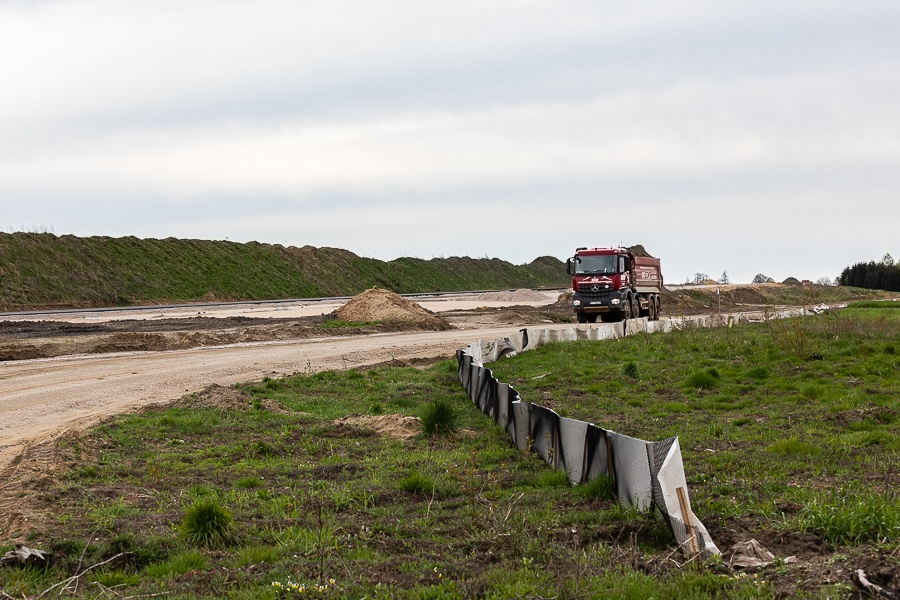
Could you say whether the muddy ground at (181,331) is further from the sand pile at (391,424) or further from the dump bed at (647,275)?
the sand pile at (391,424)


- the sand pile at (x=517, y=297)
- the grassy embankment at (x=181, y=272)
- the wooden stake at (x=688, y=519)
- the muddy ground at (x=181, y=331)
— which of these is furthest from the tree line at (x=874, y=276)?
the wooden stake at (x=688, y=519)

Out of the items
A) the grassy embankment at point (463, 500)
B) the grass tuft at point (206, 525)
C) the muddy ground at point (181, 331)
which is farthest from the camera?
the muddy ground at point (181, 331)

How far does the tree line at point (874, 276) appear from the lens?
11150 centimetres

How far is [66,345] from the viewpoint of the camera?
28141 mm

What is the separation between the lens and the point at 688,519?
621cm

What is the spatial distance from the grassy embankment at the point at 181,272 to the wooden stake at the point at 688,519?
6019 centimetres

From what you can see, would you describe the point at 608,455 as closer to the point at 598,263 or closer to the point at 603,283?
the point at 603,283

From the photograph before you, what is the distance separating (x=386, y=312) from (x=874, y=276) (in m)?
96.3

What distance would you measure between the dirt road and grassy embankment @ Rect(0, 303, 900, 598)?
155cm

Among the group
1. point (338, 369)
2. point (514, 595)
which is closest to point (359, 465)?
point (514, 595)

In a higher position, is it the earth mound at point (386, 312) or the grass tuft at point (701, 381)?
the earth mound at point (386, 312)

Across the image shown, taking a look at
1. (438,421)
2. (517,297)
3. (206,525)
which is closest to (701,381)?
(438,421)

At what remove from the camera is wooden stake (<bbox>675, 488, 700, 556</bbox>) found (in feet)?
19.4

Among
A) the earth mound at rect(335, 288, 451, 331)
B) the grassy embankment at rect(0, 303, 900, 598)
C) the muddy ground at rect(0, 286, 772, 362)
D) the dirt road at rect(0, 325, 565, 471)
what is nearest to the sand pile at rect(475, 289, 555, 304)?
the muddy ground at rect(0, 286, 772, 362)
